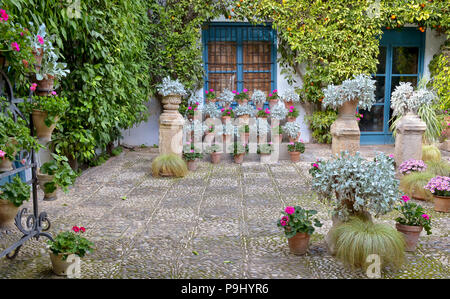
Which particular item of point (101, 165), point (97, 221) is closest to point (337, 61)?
point (101, 165)

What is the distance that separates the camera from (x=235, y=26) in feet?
27.6

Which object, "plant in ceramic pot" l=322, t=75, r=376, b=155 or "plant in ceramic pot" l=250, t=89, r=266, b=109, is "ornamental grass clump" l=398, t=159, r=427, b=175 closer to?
"plant in ceramic pot" l=322, t=75, r=376, b=155

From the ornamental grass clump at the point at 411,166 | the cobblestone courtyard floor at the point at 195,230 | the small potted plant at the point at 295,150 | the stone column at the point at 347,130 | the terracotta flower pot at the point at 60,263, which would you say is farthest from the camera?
the small potted plant at the point at 295,150

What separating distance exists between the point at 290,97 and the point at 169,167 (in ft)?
10.8

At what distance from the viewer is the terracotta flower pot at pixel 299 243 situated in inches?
123

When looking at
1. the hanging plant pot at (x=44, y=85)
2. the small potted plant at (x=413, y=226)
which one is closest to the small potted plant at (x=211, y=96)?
the hanging plant pot at (x=44, y=85)

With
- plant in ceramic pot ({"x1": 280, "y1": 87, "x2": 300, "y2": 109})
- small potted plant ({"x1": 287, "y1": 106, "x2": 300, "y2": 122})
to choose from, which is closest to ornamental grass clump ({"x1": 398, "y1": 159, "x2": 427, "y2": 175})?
small potted plant ({"x1": 287, "y1": 106, "x2": 300, "y2": 122})

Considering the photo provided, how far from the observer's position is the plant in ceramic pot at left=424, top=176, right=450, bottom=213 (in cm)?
422

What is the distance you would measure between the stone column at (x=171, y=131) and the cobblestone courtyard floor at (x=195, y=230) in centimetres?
59

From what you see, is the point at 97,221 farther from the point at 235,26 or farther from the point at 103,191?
the point at 235,26

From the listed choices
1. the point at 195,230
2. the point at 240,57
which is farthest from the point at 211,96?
the point at 195,230

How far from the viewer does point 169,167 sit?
19.3 feet

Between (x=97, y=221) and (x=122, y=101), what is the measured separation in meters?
2.61

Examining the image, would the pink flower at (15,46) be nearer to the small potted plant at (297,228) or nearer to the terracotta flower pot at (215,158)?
the small potted plant at (297,228)
